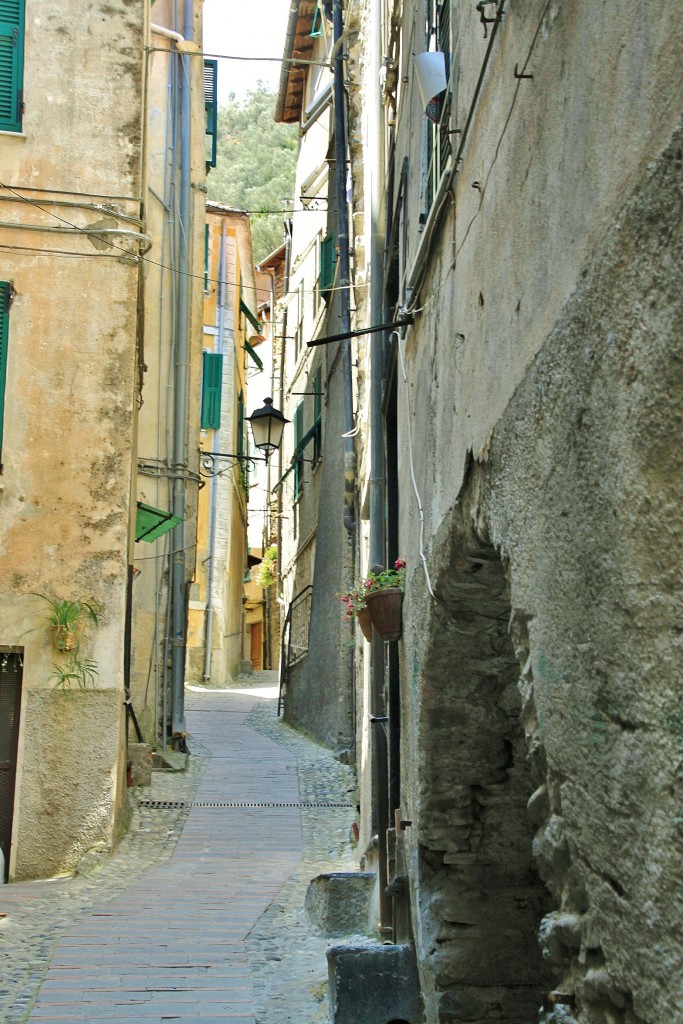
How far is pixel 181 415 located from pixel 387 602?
7.64 metres

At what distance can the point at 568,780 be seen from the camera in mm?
2678

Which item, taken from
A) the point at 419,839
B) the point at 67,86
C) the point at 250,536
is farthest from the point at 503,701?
the point at 250,536

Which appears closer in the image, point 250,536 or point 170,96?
point 170,96

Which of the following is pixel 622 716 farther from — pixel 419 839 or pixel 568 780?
pixel 419 839

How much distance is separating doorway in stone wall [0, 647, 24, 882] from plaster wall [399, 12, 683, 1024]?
5.90 m

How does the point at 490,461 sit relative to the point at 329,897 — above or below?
above

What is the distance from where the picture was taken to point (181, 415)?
13.9 meters

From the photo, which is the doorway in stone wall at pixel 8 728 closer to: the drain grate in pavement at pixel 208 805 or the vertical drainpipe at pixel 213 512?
the drain grate in pavement at pixel 208 805

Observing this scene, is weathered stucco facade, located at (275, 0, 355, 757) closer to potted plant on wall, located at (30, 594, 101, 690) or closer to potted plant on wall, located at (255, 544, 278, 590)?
potted plant on wall, located at (30, 594, 101, 690)

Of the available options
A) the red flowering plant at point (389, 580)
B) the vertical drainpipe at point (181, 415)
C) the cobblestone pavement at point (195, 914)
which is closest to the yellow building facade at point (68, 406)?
the cobblestone pavement at point (195, 914)

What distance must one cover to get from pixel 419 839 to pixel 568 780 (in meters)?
2.82

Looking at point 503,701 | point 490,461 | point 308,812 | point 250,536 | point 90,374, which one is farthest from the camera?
point 250,536

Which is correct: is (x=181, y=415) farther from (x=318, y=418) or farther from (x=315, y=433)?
(x=315, y=433)

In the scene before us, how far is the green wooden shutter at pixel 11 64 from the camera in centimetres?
1014
